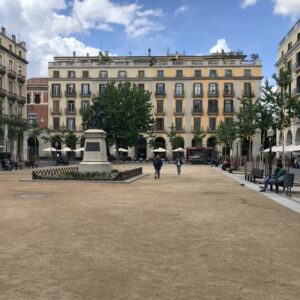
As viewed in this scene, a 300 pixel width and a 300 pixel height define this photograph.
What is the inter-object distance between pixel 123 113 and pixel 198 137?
64.1ft

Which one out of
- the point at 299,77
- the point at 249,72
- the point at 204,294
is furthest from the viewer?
the point at 249,72

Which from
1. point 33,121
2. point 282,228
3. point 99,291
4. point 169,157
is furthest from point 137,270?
point 33,121

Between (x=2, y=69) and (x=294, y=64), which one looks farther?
(x=2, y=69)

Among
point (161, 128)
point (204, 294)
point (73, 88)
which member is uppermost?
point (73, 88)

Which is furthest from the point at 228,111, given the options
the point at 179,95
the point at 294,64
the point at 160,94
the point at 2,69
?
the point at 2,69

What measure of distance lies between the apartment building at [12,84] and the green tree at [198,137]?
30.2 metres

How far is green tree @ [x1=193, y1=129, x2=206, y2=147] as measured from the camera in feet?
250

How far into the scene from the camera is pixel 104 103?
62594mm

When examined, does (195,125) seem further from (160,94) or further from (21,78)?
(21,78)

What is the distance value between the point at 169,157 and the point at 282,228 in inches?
2746

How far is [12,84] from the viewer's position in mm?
61656

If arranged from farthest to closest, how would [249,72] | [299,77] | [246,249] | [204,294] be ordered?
[249,72]
[299,77]
[246,249]
[204,294]

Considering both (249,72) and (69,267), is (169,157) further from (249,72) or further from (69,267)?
(69,267)

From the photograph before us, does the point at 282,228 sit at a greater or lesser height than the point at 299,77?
lesser
